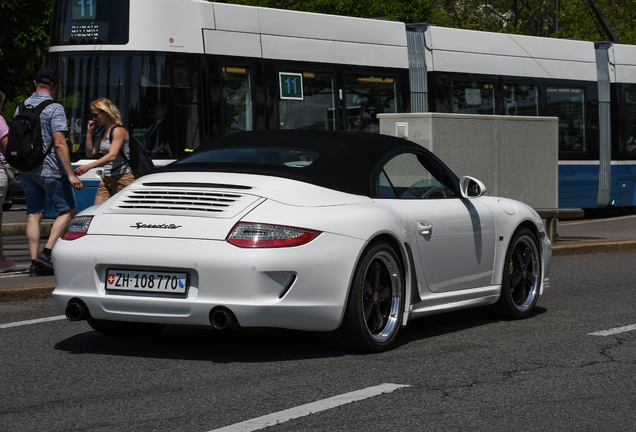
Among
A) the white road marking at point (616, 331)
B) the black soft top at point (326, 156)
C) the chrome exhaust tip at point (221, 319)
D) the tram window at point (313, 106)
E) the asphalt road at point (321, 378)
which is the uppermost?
the tram window at point (313, 106)

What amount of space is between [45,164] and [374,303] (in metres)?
4.76

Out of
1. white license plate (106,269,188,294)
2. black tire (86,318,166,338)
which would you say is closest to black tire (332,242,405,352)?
white license plate (106,269,188,294)

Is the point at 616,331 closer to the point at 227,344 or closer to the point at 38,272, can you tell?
the point at 227,344

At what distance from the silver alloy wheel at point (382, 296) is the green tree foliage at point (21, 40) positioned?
20549 mm

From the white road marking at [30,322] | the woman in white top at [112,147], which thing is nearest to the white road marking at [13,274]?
the woman in white top at [112,147]

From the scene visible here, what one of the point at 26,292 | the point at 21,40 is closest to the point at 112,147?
the point at 26,292

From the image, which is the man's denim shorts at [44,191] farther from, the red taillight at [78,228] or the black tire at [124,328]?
the red taillight at [78,228]

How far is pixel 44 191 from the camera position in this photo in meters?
10.0

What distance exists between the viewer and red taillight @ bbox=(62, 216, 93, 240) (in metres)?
5.99

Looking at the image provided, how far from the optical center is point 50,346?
6.43 meters

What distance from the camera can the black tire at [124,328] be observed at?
6.49m

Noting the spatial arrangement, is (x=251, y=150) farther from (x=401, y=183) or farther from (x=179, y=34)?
(x=179, y=34)

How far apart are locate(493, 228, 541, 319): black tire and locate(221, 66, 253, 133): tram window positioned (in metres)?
8.03

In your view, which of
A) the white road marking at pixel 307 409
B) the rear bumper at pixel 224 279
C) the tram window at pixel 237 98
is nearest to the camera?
the white road marking at pixel 307 409
